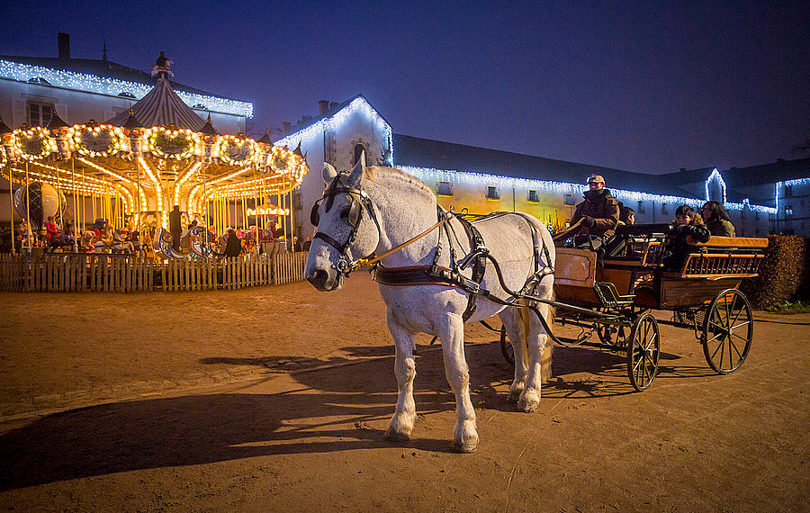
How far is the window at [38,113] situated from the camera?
25.6 metres

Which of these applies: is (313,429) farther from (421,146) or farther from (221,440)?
(421,146)

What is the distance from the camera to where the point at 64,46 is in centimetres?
3212

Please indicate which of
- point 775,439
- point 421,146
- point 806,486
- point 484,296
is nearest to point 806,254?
point 775,439

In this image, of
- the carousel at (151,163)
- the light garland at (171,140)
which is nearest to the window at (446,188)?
the carousel at (151,163)

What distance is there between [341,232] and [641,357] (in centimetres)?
383

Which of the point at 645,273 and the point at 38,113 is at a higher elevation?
the point at 38,113

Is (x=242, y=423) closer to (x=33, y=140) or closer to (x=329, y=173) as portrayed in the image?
(x=329, y=173)

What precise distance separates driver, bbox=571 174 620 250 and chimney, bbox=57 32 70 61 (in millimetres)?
40502

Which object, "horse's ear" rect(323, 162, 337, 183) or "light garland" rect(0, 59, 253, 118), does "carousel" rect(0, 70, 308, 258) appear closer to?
"light garland" rect(0, 59, 253, 118)

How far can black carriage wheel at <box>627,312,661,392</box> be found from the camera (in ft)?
15.1

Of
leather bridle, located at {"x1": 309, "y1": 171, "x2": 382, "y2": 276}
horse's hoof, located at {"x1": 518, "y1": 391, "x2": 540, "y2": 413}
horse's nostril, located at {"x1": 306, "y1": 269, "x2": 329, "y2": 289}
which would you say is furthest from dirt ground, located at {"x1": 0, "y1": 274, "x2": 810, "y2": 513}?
leather bridle, located at {"x1": 309, "y1": 171, "x2": 382, "y2": 276}

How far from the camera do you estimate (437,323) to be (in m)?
3.31

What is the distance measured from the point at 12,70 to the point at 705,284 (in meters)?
35.0

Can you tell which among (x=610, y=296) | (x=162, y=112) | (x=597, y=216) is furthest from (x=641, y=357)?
(x=162, y=112)
